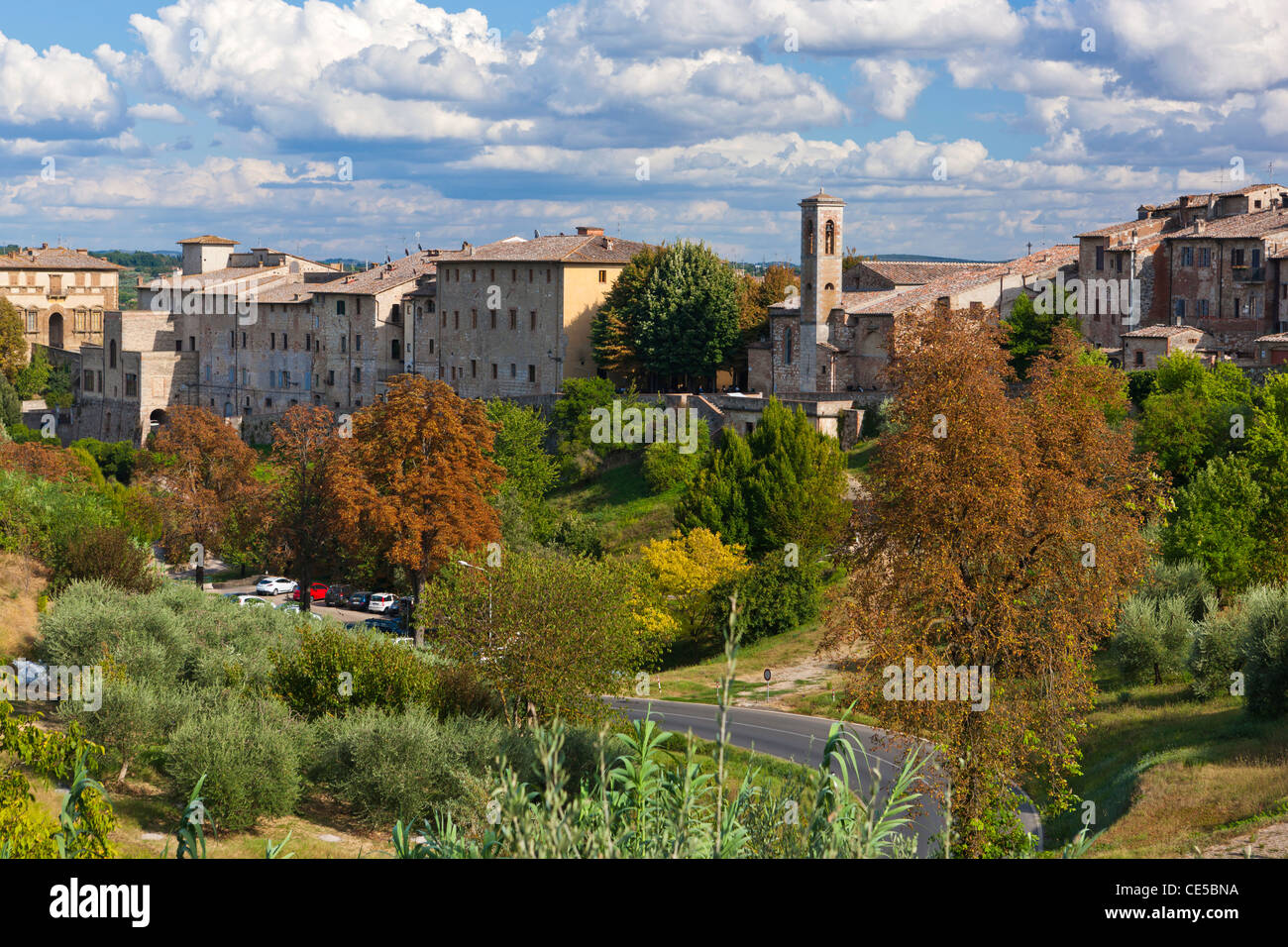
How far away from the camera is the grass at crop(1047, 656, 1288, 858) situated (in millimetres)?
19141

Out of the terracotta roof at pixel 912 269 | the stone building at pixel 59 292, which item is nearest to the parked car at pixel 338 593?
the terracotta roof at pixel 912 269

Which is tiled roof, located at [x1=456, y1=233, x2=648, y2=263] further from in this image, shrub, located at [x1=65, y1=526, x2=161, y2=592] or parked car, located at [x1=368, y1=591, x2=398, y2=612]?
shrub, located at [x1=65, y1=526, x2=161, y2=592]

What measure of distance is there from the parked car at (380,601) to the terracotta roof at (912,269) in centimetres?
3048

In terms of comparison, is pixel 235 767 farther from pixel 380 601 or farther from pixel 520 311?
pixel 520 311

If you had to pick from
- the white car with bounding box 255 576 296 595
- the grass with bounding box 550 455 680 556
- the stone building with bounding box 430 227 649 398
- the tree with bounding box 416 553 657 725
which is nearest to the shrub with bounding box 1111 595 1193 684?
the tree with bounding box 416 553 657 725

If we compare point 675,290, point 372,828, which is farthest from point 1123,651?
point 675,290

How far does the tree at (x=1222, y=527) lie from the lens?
35875 millimetres

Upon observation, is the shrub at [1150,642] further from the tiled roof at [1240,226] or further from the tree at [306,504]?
the tiled roof at [1240,226]

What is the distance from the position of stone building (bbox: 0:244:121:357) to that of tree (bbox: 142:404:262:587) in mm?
61420

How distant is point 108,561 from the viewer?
31812mm

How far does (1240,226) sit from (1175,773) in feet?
129
